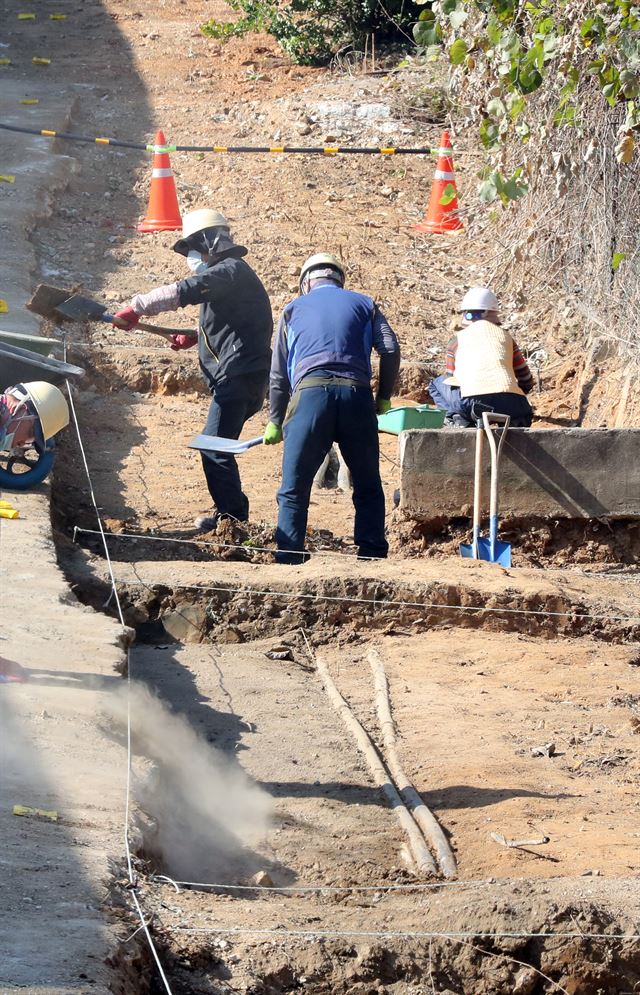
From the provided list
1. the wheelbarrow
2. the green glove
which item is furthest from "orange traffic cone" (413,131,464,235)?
the green glove

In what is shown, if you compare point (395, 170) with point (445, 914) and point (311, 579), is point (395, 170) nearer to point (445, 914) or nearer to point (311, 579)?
point (311, 579)

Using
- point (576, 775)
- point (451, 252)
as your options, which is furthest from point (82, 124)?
point (576, 775)

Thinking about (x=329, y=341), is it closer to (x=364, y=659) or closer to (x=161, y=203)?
(x=364, y=659)

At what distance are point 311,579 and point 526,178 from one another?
6.09 m

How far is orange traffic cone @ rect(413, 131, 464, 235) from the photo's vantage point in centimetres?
1439

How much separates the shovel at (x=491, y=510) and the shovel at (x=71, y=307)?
6.64 ft

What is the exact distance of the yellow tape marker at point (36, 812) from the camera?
4163 mm

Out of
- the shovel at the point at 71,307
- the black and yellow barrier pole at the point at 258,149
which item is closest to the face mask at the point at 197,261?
the shovel at the point at 71,307

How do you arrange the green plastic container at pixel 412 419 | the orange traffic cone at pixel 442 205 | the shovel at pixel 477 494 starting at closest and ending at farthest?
the shovel at pixel 477 494 < the green plastic container at pixel 412 419 < the orange traffic cone at pixel 442 205

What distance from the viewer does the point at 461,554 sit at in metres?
8.11

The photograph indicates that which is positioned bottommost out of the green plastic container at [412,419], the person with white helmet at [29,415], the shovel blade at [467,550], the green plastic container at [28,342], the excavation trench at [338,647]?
the shovel blade at [467,550]

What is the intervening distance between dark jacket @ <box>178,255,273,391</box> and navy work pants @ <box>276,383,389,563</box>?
0.75 metres

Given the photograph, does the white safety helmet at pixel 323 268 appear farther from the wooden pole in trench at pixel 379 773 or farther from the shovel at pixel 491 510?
the wooden pole in trench at pixel 379 773

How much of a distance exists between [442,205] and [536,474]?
710cm
